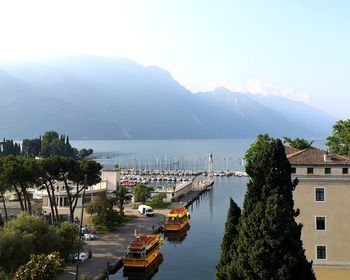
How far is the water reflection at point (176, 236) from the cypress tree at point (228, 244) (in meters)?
39.0

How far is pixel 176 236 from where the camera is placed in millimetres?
71062

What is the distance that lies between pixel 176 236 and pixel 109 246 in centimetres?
1659

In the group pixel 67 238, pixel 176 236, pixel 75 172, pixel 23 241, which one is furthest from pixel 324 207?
pixel 75 172

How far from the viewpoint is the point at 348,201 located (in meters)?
41.3

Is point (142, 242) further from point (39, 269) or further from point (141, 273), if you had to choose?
point (39, 269)

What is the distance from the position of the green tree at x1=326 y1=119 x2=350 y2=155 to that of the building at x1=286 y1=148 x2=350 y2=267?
26508 mm

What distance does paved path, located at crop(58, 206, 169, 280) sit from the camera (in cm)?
4506

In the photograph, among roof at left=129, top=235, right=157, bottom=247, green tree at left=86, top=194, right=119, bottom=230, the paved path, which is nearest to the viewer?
the paved path

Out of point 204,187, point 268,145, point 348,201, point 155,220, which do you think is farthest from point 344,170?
point 204,187

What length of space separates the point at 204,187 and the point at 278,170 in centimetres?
11359

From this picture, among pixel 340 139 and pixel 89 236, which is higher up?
pixel 340 139

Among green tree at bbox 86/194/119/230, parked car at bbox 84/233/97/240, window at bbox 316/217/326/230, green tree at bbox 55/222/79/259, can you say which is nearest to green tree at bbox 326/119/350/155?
window at bbox 316/217/326/230

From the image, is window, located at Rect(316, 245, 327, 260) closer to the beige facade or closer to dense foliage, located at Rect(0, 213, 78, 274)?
dense foliage, located at Rect(0, 213, 78, 274)

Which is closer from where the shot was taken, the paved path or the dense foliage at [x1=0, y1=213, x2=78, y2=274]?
the dense foliage at [x1=0, y1=213, x2=78, y2=274]
